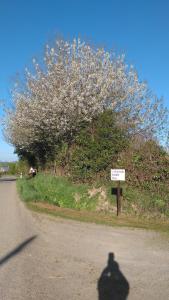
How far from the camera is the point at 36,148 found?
29266 mm

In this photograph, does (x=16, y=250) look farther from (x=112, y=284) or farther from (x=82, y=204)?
(x=82, y=204)

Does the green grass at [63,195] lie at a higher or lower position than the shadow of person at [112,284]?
higher

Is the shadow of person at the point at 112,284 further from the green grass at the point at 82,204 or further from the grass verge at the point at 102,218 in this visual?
the green grass at the point at 82,204

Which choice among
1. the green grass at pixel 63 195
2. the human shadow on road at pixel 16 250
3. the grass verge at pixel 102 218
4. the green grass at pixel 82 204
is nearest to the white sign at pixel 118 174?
the green grass at pixel 82 204

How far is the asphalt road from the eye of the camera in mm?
6387

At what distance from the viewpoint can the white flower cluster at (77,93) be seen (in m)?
21.1

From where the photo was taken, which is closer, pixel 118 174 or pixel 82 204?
pixel 118 174

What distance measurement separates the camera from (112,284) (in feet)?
22.3

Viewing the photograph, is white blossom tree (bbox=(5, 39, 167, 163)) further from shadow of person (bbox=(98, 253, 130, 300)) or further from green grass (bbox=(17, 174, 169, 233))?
shadow of person (bbox=(98, 253, 130, 300))

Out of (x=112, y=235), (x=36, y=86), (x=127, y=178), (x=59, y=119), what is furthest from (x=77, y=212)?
(x=36, y=86)

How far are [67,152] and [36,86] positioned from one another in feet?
14.6

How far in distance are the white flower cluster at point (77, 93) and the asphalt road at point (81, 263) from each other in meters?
9.11

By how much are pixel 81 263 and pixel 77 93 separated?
13.9 m

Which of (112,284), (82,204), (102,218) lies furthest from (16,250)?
(82,204)
